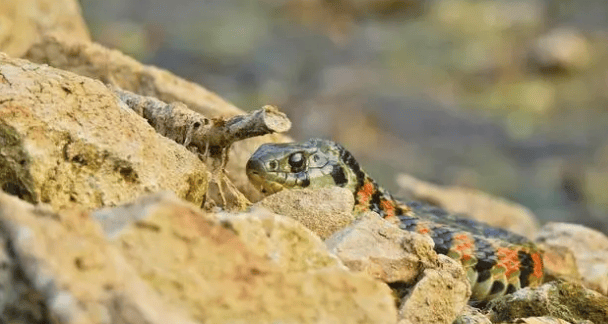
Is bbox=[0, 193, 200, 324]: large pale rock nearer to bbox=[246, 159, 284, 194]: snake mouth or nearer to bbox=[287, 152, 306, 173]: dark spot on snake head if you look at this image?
bbox=[246, 159, 284, 194]: snake mouth

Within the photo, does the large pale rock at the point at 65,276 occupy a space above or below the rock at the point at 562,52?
below

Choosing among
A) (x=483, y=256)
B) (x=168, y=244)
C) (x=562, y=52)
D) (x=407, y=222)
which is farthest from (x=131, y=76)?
(x=562, y=52)

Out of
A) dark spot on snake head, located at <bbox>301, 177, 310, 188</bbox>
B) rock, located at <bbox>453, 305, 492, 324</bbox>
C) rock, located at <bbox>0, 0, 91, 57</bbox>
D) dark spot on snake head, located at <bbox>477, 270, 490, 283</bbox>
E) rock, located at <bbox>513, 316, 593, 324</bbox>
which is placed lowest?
rock, located at <bbox>453, 305, 492, 324</bbox>

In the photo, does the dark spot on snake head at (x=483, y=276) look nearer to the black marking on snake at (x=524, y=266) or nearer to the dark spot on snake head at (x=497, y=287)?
the dark spot on snake head at (x=497, y=287)

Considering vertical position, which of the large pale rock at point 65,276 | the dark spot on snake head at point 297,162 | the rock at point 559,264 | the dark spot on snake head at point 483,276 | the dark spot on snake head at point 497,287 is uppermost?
the rock at point 559,264

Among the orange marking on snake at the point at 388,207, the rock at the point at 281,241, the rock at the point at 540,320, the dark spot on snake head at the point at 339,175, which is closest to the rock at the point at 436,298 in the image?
the rock at the point at 540,320

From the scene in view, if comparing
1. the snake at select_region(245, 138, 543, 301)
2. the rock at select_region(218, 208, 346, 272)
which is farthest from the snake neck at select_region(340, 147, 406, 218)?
the rock at select_region(218, 208, 346, 272)

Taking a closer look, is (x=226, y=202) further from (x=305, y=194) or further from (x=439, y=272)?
(x=439, y=272)
